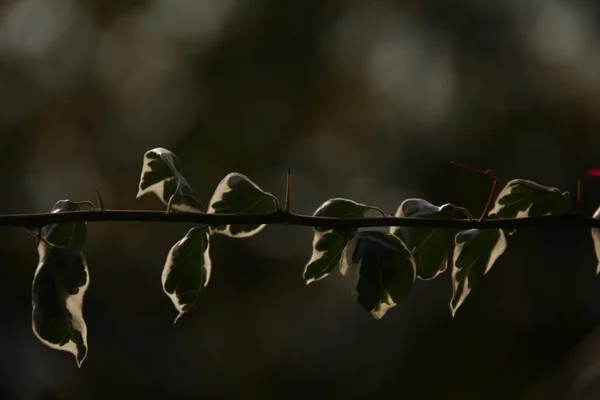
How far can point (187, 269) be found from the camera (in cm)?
59

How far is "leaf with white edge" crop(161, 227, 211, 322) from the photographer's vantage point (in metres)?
0.58

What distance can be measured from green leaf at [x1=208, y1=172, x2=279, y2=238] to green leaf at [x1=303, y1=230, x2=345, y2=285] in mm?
41

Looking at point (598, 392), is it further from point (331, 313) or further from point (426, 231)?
point (331, 313)

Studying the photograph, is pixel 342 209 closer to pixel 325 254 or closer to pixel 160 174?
pixel 325 254

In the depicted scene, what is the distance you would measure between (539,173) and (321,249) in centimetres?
488

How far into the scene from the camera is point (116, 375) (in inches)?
197

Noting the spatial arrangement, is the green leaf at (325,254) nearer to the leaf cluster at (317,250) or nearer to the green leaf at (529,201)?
the leaf cluster at (317,250)

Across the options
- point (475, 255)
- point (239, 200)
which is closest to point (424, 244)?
point (475, 255)

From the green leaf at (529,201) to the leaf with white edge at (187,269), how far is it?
208mm

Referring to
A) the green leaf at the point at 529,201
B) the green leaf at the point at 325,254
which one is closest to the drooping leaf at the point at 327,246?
the green leaf at the point at 325,254

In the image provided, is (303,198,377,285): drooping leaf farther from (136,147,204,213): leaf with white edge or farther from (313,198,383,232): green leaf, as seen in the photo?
(136,147,204,213): leaf with white edge

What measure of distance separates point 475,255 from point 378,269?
93 mm

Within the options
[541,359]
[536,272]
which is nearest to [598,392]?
[541,359]

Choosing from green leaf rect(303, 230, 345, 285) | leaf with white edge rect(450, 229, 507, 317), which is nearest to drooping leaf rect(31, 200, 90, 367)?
green leaf rect(303, 230, 345, 285)
